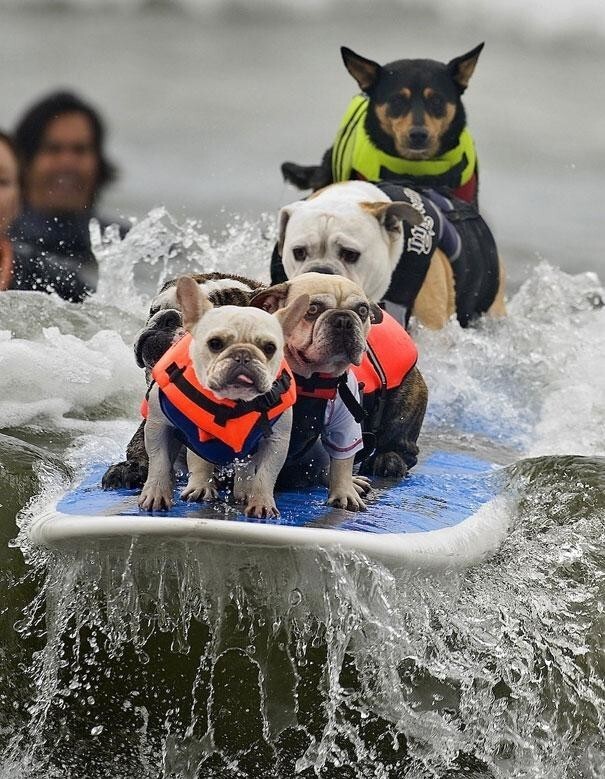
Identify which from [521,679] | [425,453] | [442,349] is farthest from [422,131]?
[521,679]

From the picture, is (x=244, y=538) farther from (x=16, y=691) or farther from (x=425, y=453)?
(x=425, y=453)

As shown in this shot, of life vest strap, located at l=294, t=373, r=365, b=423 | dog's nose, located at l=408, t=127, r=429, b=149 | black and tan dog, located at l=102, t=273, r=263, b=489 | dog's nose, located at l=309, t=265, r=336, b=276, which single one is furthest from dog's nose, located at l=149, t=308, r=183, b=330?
dog's nose, located at l=408, t=127, r=429, b=149

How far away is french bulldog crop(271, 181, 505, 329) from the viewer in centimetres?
517

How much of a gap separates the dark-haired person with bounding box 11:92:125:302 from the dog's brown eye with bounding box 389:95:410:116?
265 centimetres

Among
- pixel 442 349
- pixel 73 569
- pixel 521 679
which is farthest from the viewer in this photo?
pixel 442 349

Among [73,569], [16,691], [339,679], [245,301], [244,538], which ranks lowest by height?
[16,691]

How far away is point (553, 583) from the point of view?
164 inches

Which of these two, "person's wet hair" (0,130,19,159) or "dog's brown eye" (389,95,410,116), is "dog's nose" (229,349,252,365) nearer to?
"dog's brown eye" (389,95,410,116)

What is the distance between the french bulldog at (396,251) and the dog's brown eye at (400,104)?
1.48ft

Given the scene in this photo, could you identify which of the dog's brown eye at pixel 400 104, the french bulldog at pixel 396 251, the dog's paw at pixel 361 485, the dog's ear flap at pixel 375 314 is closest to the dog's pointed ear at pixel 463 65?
the dog's brown eye at pixel 400 104

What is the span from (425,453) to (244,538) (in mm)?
1958

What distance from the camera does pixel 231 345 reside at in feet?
10.8

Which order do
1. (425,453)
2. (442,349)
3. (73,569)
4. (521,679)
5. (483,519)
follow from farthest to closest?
(442,349) < (425,453) < (483,519) < (521,679) < (73,569)

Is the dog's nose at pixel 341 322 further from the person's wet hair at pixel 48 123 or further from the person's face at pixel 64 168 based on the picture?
the person's wet hair at pixel 48 123
